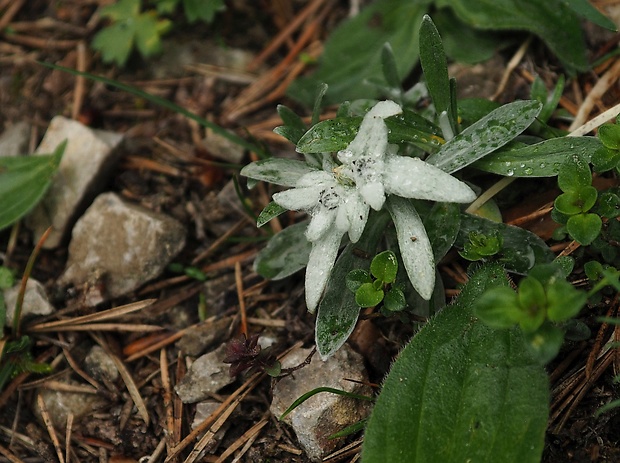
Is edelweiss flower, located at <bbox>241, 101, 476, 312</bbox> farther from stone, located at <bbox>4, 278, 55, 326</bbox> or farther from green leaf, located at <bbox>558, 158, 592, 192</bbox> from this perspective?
stone, located at <bbox>4, 278, 55, 326</bbox>

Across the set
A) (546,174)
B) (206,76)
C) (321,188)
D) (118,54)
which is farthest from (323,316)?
(118,54)

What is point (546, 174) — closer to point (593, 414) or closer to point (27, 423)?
point (593, 414)

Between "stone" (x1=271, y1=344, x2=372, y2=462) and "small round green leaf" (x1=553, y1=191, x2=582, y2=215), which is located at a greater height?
"small round green leaf" (x1=553, y1=191, x2=582, y2=215)

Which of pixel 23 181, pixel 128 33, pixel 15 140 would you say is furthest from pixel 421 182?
pixel 15 140

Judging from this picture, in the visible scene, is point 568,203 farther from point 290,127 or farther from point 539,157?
point 290,127

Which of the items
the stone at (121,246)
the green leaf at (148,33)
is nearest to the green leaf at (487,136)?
the stone at (121,246)

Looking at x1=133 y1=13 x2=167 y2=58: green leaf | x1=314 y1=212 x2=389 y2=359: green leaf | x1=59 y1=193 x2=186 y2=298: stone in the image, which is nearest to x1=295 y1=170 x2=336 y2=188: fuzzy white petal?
x1=314 y1=212 x2=389 y2=359: green leaf
